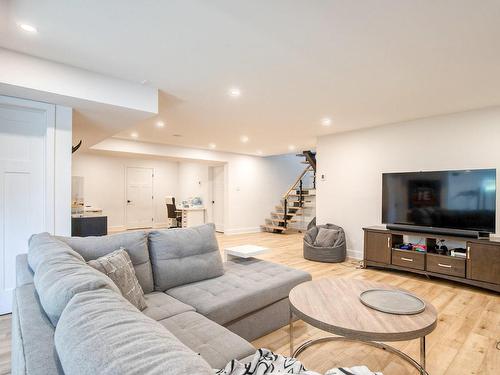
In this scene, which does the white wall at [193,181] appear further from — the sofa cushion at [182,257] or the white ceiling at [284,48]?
the sofa cushion at [182,257]

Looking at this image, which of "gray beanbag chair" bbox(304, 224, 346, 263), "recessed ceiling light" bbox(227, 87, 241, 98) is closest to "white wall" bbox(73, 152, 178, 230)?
"recessed ceiling light" bbox(227, 87, 241, 98)

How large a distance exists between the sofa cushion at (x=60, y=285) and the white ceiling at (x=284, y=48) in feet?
5.47

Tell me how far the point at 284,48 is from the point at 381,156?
Answer: 3.30 metres

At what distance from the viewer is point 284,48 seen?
7.64ft

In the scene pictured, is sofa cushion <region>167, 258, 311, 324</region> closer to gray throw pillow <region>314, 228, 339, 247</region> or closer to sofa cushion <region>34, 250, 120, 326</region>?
sofa cushion <region>34, 250, 120, 326</region>

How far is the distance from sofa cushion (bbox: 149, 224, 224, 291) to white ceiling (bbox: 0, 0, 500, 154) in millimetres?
1601

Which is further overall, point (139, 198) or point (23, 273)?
point (139, 198)

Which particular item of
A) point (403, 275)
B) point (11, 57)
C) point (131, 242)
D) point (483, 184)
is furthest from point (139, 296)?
point (483, 184)

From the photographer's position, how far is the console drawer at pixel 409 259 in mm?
3971

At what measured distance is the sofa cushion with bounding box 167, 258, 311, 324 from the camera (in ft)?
6.40

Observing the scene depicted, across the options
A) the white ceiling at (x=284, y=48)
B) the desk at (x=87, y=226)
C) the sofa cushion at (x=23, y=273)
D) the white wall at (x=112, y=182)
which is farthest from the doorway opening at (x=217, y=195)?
the sofa cushion at (x=23, y=273)

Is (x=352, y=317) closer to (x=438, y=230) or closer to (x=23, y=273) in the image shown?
(x=23, y=273)

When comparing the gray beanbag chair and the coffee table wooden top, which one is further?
the gray beanbag chair

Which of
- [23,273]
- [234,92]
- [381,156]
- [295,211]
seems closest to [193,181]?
[295,211]
